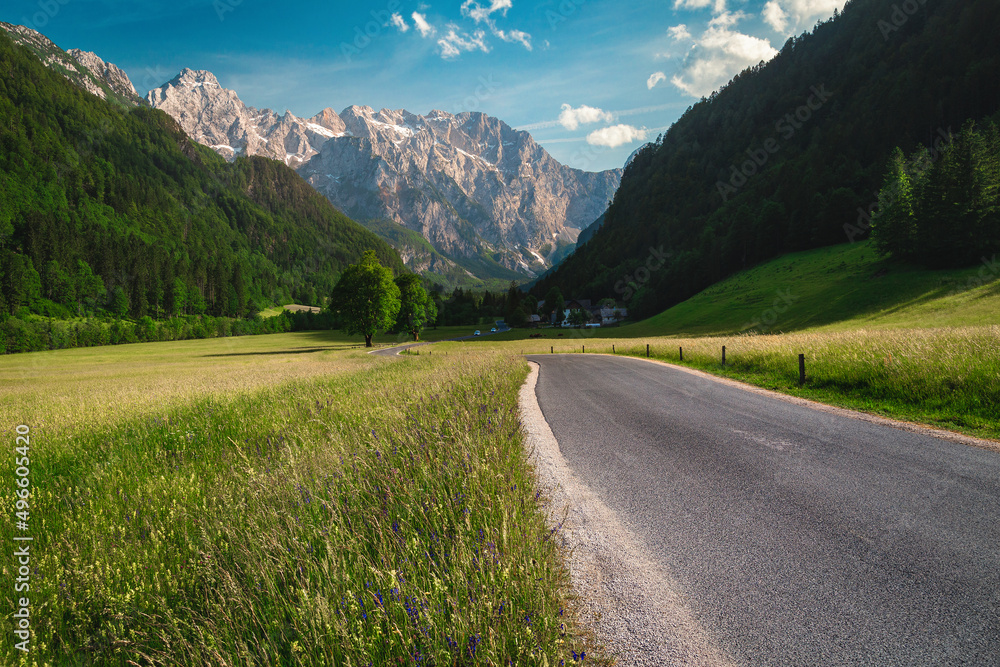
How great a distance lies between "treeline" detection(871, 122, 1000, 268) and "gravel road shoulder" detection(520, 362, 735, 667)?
237ft

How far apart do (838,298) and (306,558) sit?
69.2m

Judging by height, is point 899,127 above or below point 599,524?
above

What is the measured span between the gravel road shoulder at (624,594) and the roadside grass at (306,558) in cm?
22

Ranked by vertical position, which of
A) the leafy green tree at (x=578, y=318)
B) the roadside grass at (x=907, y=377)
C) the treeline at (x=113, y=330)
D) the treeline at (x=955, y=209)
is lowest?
the roadside grass at (x=907, y=377)

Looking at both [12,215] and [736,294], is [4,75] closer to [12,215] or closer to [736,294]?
[12,215]

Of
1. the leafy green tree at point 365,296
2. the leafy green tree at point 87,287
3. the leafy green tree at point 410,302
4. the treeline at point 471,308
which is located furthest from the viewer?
the treeline at point 471,308

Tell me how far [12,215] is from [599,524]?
196638mm

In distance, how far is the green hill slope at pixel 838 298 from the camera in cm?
3981

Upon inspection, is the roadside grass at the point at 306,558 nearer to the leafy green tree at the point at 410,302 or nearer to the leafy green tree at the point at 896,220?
the leafy green tree at the point at 410,302

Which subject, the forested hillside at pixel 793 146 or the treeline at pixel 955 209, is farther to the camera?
the forested hillside at pixel 793 146

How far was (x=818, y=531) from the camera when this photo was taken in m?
4.10

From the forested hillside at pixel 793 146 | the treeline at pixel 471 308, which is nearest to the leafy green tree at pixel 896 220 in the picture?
the forested hillside at pixel 793 146

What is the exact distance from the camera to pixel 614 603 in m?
3.15

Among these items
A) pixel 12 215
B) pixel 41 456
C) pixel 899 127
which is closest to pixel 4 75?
pixel 12 215
